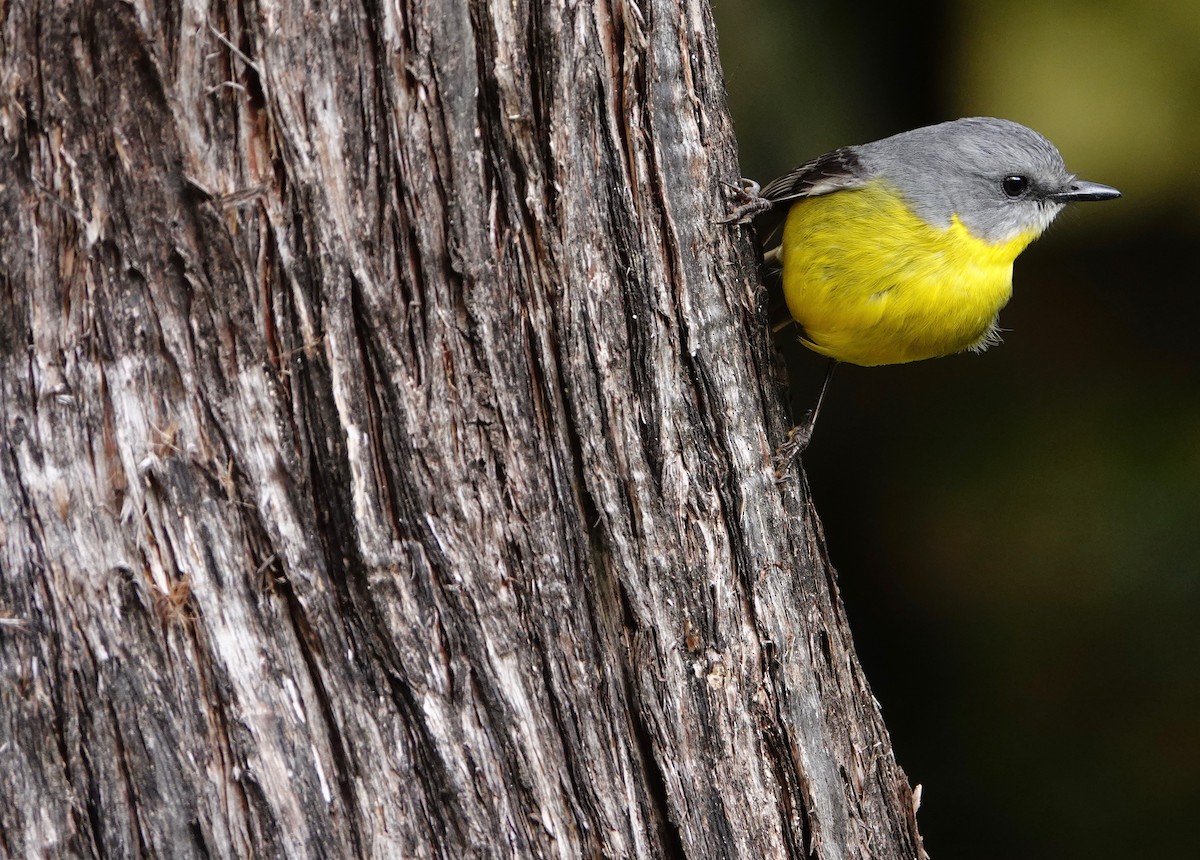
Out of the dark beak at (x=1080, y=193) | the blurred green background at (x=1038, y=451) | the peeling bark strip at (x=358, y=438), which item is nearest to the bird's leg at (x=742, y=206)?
the peeling bark strip at (x=358, y=438)

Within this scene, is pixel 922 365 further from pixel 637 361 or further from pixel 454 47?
pixel 454 47

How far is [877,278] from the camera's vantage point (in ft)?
11.1

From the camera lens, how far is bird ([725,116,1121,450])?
3393mm

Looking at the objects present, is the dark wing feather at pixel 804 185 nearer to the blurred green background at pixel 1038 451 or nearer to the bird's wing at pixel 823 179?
the bird's wing at pixel 823 179

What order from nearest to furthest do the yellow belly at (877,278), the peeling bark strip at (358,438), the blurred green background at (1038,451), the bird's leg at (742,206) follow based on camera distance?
the peeling bark strip at (358,438), the bird's leg at (742,206), the yellow belly at (877,278), the blurred green background at (1038,451)

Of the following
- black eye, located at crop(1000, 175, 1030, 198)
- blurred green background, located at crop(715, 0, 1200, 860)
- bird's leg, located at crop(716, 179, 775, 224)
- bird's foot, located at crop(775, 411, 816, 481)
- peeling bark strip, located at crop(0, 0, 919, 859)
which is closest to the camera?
peeling bark strip, located at crop(0, 0, 919, 859)

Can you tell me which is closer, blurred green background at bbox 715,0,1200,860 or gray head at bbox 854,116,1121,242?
gray head at bbox 854,116,1121,242

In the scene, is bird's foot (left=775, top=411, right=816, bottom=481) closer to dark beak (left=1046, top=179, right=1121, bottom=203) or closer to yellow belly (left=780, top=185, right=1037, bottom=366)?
yellow belly (left=780, top=185, right=1037, bottom=366)

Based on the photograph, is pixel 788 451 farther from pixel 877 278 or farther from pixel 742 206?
pixel 877 278

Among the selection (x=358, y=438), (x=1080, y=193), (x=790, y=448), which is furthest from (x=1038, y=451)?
(x=358, y=438)

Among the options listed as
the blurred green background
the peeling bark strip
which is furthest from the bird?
the blurred green background

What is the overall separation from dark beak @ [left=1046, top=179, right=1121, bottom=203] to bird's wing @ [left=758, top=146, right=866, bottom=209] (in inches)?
33.3

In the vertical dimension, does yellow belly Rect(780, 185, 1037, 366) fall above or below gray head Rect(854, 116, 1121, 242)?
below

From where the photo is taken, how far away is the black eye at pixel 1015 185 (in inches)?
150
